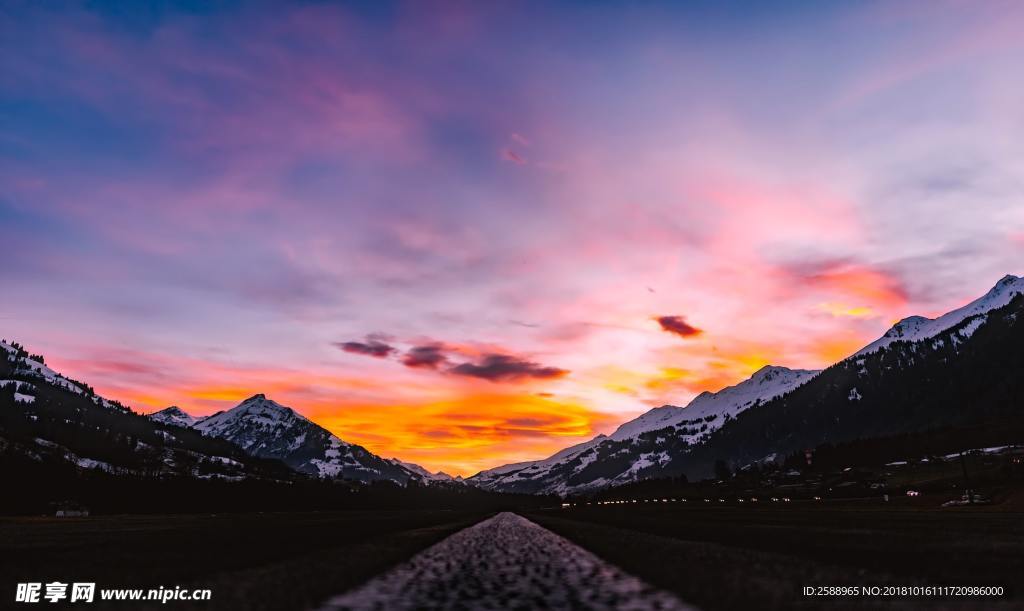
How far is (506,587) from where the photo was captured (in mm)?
26328

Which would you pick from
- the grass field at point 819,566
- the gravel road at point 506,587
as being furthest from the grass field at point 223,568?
the grass field at point 819,566

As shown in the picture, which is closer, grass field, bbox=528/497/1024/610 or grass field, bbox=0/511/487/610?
grass field, bbox=528/497/1024/610

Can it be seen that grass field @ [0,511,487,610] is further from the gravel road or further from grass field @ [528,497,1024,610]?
grass field @ [528,497,1024,610]

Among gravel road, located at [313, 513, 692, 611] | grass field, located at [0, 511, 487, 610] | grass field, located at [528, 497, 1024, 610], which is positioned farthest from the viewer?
grass field, located at [0, 511, 487, 610]

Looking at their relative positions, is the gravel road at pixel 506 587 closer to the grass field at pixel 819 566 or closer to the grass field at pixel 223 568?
the grass field at pixel 819 566

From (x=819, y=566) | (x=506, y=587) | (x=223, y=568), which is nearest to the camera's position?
(x=506, y=587)

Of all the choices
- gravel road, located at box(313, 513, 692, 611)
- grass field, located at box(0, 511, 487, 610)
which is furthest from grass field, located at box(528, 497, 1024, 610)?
grass field, located at box(0, 511, 487, 610)

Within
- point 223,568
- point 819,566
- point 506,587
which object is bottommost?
point 819,566

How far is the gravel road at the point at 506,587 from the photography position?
2200cm

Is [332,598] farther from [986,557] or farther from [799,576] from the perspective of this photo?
[986,557]

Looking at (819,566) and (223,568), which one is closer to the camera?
(819,566)

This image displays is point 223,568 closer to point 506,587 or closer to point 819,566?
point 506,587

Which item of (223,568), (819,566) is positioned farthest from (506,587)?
(223,568)

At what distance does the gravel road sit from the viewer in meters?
22.0
